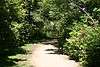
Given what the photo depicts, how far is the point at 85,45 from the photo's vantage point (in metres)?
14.9

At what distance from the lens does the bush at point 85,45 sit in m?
13.6

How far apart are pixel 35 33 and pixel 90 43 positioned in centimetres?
2614

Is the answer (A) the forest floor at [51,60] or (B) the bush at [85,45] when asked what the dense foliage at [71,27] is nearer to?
(B) the bush at [85,45]

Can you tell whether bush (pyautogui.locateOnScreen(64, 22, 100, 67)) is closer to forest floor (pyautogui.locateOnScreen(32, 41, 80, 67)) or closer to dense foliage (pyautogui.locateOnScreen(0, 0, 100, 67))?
dense foliage (pyautogui.locateOnScreen(0, 0, 100, 67))

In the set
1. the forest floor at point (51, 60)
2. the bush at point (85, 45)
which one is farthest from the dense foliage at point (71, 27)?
the forest floor at point (51, 60)

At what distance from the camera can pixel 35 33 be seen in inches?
1571

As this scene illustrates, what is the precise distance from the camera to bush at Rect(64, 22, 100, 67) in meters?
13.6

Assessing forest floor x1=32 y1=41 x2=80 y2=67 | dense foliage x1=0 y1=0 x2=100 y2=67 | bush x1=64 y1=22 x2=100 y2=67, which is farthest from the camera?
forest floor x1=32 y1=41 x2=80 y2=67

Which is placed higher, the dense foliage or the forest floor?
the dense foliage

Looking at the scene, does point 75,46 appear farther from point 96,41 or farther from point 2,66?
point 2,66

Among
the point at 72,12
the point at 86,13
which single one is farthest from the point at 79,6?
the point at 86,13

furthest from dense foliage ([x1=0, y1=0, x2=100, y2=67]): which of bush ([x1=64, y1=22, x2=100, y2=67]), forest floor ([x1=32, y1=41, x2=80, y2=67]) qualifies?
forest floor ([x1=32, y1=41, x2=80, y2=67])

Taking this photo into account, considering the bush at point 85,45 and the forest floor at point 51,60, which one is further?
the forest floor at point 51,60

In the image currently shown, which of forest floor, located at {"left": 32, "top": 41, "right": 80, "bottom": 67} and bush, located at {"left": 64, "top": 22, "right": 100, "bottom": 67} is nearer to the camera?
bush, located at {"left": 64, "top": 22, "right": 100, "bottom": 67}
